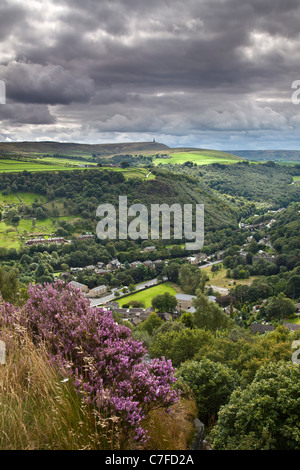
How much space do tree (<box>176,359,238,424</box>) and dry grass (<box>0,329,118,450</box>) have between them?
21.4 ft

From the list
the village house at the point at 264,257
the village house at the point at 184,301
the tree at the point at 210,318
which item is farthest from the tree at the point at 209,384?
the village house at the point at 264,257

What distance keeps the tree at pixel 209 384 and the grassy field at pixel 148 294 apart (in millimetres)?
38087

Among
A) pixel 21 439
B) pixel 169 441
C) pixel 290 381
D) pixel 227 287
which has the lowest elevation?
pixel 227 287

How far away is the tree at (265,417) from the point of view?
678cm

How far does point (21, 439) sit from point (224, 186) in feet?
520

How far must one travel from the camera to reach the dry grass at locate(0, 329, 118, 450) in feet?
13.3

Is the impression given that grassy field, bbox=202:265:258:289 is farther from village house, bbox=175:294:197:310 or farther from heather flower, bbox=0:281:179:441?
heather flower, bbox=0:281:179:441

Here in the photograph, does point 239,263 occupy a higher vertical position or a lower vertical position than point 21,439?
lower

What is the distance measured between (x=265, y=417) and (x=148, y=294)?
47.7 meters

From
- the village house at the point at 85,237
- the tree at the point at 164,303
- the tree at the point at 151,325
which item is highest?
the village house at the point at 85,237

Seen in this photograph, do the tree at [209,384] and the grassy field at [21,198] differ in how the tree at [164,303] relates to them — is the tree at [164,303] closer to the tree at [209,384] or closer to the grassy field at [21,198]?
the tree at [209,384]
